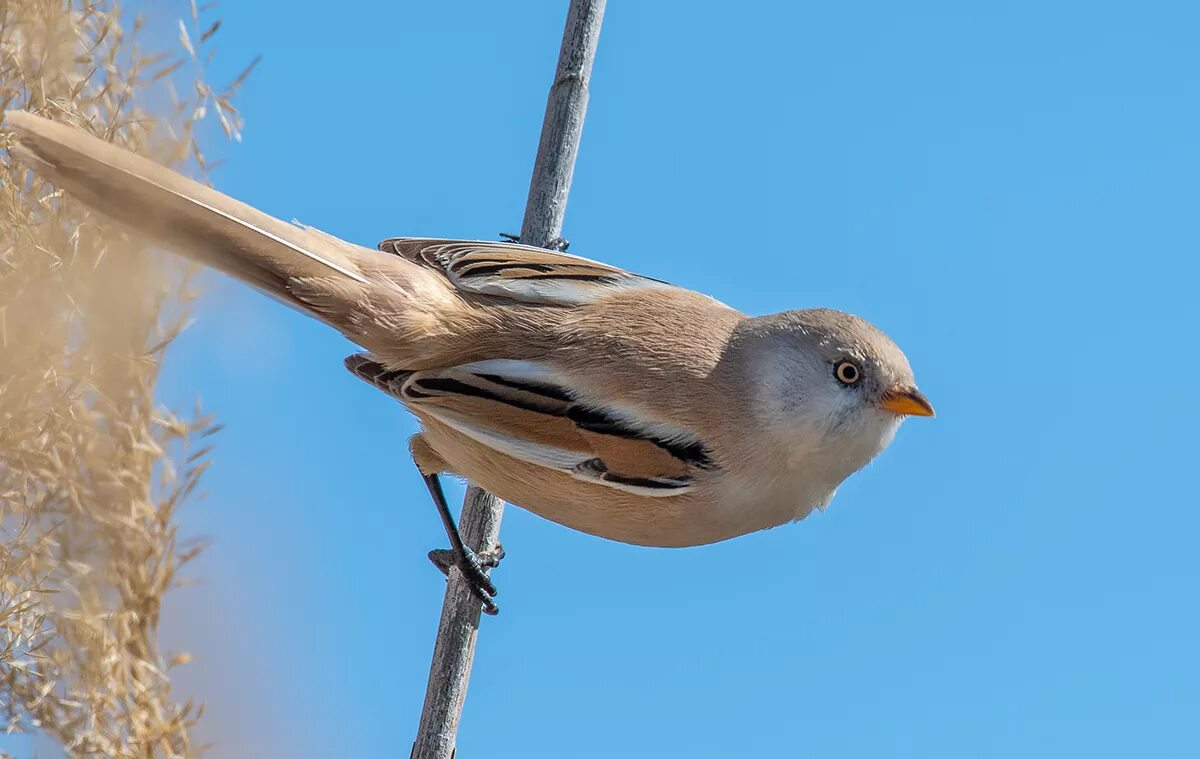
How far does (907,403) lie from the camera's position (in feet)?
8.48

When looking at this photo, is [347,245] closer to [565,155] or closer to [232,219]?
[232,219]

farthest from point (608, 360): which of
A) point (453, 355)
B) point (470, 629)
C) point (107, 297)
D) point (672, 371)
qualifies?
point (107, 297)

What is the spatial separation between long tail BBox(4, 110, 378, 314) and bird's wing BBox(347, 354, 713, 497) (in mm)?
414

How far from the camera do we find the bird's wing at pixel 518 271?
2.66 meters

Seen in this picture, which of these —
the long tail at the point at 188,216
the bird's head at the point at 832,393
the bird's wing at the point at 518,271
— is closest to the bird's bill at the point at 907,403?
the bird's head at the point at 832,393

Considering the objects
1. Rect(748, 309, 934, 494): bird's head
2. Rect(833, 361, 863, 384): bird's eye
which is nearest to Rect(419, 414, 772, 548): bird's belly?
Rect(748, 309, 934, 494): bird's head

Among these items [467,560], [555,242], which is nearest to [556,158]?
[555,242]

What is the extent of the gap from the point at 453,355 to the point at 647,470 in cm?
54

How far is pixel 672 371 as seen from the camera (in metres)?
2.60

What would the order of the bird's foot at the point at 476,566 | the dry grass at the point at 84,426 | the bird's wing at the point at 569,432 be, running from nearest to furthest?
the dry grass at the point at 84,426
the bird's wing at the point at 569,432
the bird's foot at the point at 476,566

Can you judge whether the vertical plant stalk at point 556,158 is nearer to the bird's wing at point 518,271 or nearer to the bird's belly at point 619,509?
the bird's wing at point 518,271

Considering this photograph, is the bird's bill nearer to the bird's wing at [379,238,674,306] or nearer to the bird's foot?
the bird's wing at [379,238,674,306]

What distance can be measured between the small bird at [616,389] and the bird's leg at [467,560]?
43cm

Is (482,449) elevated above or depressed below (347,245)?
below
